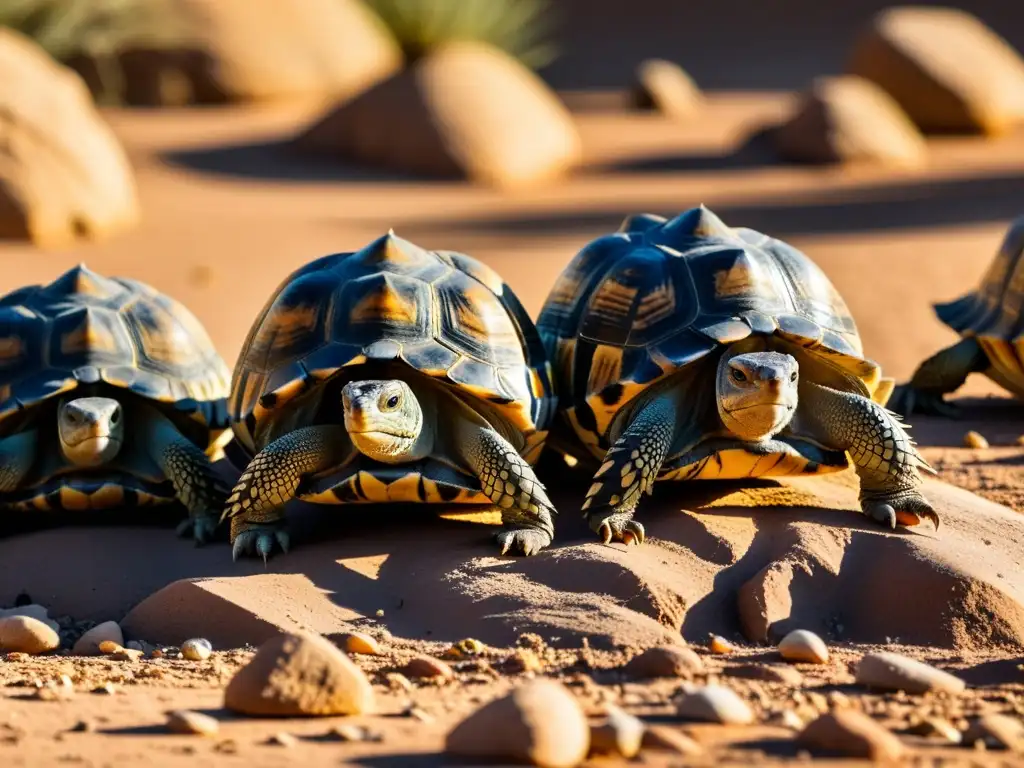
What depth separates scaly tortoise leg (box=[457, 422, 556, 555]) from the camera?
440cm

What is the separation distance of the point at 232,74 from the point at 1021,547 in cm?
1304

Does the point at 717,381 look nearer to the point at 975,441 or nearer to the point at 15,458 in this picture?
the point at 975,441

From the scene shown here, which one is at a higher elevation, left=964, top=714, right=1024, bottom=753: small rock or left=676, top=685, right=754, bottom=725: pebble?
left=676, top=685, right=754, bottom=725: pebble

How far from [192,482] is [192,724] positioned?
194cm

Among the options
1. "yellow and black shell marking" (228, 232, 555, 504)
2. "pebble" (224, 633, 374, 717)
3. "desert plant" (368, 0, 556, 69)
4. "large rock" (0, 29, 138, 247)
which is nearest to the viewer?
"pebble" (224, 633, 374, 717)

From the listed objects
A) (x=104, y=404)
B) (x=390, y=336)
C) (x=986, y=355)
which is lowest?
(x=986, y=355)

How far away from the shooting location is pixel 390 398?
14.3ft

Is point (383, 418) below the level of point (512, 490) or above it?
above

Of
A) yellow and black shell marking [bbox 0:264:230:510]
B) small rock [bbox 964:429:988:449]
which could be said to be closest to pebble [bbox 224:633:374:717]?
yellow and black shell marking [bbox 0:264:230:510]

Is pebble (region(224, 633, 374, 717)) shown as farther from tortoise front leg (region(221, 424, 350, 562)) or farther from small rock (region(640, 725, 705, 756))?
tortoise front leg (region(221, 424, 350, 562))

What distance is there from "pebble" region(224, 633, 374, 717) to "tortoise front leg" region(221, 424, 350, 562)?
4.19ft

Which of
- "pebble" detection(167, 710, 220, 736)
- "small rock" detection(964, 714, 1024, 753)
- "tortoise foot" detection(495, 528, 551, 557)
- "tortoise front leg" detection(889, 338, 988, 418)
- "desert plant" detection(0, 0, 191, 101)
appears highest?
"desert plant" detection(0, 0, 191, 101)

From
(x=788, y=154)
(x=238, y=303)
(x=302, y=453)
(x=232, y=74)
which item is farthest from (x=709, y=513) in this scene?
(x=232, y=74)

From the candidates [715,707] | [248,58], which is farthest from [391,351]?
[248,58]
